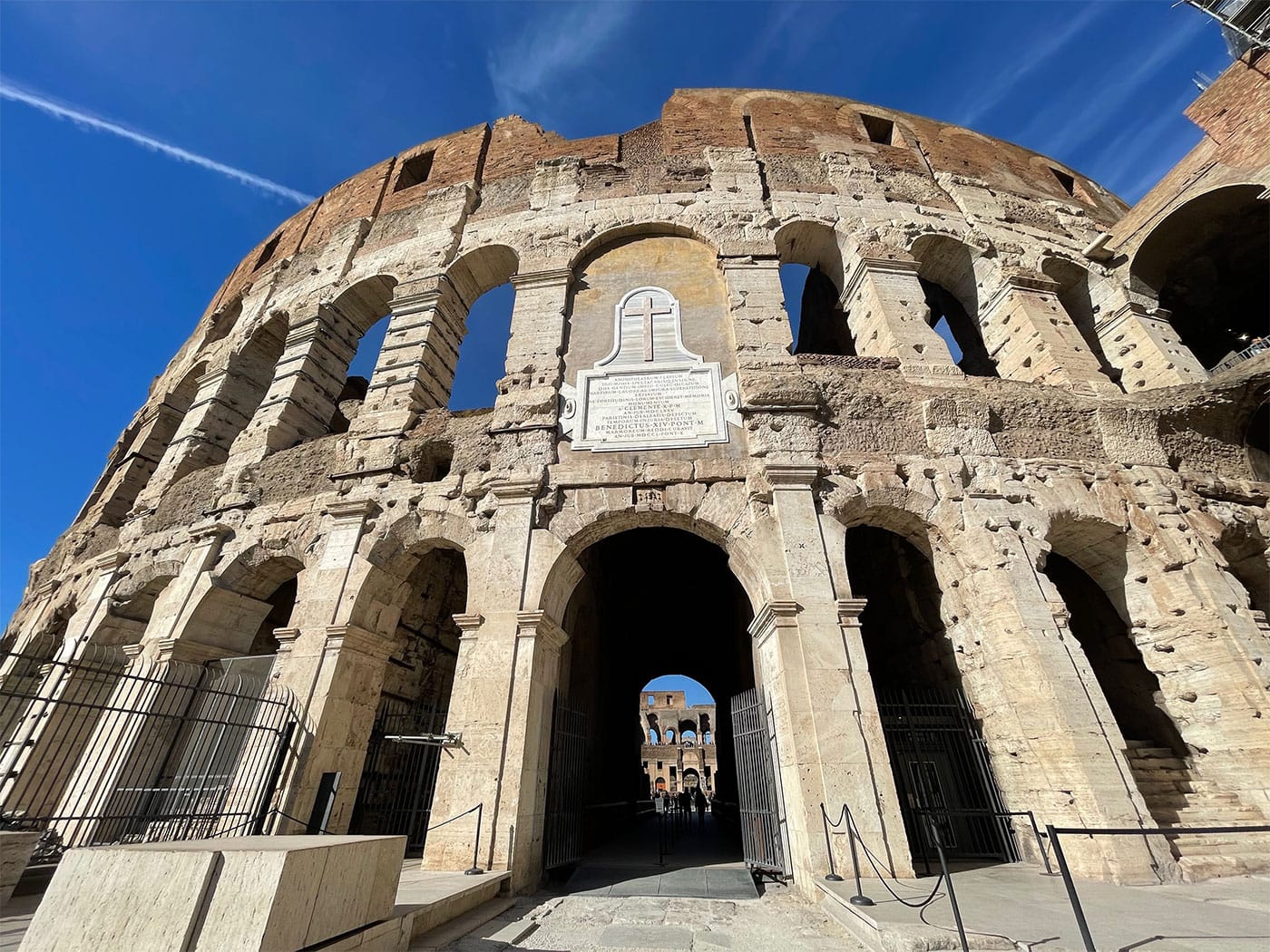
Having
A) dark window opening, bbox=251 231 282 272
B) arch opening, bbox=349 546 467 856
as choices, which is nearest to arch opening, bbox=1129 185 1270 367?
arch opening, bbox=349 546 467 856

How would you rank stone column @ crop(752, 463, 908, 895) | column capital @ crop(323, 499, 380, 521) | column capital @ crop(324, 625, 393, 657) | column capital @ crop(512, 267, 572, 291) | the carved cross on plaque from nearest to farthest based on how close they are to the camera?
1. stone column @ crop(752, 463, 908, 895)
2. column capital @ crop(324, 625, 393, 657)
3. column capital @ crop(323, 499, 380, 521)
4. the carved cross on plaque
5. column capital @ crop(512, 267, 572, 291)

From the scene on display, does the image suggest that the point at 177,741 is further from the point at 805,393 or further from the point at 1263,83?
the point at 1263,83

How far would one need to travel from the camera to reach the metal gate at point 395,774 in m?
7.45

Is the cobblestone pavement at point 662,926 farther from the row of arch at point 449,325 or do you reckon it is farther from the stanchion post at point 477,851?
the row of arch at point 449,325

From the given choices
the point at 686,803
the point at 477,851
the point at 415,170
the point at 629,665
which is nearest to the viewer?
the point at 477,851

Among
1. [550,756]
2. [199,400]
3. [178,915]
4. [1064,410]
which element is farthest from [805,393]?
[199,400]

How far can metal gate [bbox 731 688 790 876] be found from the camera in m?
5.87

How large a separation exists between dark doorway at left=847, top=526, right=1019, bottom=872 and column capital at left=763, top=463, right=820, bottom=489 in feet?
8.47

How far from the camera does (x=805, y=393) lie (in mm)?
7648

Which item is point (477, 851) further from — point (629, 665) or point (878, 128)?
point (878, 128)

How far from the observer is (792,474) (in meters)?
6.96

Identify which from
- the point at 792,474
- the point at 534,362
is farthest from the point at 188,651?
the point at 792,474

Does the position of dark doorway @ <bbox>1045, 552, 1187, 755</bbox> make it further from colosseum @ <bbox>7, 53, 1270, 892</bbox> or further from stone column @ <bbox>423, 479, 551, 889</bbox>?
stone column @ <bbox>423, 479, 551, 889</bbox>

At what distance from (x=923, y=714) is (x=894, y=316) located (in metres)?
6.05
